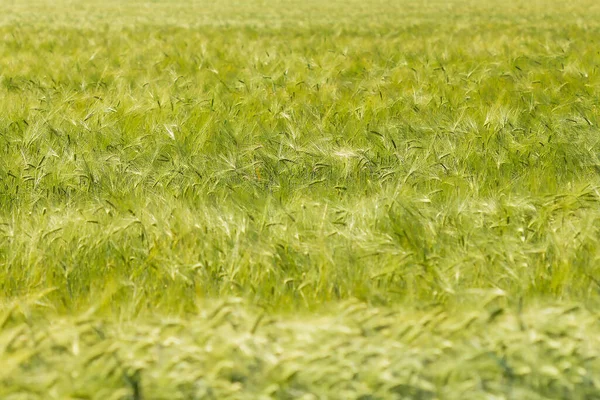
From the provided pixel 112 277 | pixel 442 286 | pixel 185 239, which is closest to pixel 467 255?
pixel 442 286

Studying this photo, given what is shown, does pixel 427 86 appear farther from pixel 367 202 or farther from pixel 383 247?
pixel 383 247

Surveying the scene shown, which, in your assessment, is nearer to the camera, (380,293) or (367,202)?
(380,293)

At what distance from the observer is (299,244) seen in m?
1.91

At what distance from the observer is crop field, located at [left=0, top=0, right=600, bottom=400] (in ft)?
4.35

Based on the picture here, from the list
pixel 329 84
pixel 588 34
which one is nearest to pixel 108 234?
pixel 329 84

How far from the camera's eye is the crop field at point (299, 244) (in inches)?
52.2

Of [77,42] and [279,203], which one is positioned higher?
[77,42]

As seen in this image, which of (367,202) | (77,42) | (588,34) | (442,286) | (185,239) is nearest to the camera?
(442,286)

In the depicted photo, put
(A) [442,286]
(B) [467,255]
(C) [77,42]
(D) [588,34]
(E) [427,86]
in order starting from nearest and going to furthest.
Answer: (A) [442,286] < (B) [467,255] < (E) [427,86] < (C) [77,42] < (D) [588,34]

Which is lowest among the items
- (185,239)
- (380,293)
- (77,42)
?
(380,293)

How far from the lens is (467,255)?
180 centimetres

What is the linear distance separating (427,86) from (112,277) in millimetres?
2782

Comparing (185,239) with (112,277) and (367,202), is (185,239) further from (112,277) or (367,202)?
(367,202)

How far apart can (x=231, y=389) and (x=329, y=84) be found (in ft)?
10.8
